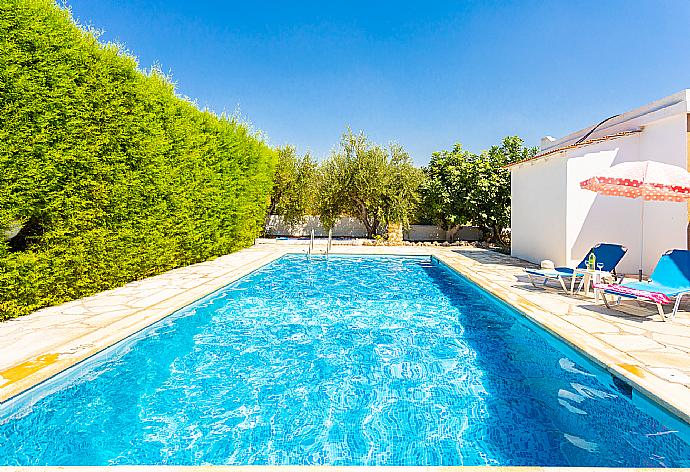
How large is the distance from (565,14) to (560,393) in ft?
49.0

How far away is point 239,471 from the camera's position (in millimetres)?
2619

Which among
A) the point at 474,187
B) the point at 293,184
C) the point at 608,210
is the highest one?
the point at 293,184

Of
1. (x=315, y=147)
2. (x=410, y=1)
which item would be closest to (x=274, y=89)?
(x=315, y=147)

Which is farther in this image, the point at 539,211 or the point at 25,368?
the point at 539,211

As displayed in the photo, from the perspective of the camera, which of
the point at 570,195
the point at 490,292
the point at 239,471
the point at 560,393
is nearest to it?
the point at 239,471

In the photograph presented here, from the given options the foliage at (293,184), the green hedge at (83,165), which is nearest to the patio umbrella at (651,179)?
the green hedge at (83,165)

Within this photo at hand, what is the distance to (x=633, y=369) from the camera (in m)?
4.18

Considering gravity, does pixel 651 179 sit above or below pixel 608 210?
above

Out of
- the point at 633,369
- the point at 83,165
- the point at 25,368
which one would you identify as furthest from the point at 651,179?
the point at 83,165

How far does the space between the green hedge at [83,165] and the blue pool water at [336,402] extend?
2.03 m

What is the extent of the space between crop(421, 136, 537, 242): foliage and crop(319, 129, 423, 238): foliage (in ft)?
3.63

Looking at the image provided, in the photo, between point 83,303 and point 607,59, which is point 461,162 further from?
point 83,303

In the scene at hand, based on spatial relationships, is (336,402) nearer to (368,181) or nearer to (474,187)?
(368,181)

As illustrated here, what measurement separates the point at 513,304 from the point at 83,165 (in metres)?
7.41
